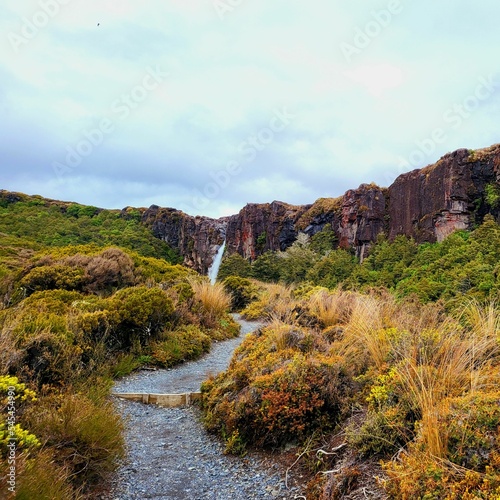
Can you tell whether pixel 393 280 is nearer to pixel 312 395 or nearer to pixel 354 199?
pixel 354 199

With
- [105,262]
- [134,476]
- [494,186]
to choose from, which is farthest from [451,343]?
[494,186]

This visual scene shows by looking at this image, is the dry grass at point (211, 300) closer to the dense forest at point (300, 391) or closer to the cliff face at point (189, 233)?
the dense forest at point (300, 391)

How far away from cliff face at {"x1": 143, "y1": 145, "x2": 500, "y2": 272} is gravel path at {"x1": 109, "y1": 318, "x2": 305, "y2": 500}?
23336 millimetres

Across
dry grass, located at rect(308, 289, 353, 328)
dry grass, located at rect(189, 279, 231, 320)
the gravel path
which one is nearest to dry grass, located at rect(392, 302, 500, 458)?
the gravel path

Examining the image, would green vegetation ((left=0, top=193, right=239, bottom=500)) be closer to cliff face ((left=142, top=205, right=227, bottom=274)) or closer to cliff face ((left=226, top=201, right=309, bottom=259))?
cliff face ((left=226, top=201, right=309, bottom=259))

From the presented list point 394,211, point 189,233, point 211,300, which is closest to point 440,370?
point 211,300

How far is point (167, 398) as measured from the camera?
5512 millimetres

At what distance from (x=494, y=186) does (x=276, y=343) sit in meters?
22.5

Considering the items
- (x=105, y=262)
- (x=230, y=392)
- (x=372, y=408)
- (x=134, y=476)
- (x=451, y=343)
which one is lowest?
(x=134, y=476)

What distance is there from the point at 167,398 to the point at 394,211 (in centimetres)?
2685

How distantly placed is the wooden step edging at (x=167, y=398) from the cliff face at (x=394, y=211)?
22.7 m

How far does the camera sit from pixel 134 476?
3.46 metres

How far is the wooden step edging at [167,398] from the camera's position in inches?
216

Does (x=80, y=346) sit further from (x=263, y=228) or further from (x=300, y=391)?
(x=263, y=228)
